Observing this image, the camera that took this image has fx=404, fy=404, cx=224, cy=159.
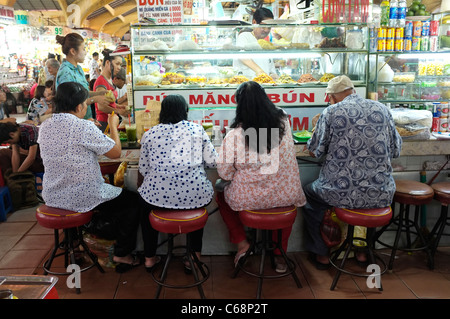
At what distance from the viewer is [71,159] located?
2908 mm

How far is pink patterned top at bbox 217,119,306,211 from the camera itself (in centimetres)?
286

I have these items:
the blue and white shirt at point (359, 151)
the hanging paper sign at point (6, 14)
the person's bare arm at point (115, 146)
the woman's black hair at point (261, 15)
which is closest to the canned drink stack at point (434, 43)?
the blue and white shirt at point (359, 151)

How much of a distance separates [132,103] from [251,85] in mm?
1580

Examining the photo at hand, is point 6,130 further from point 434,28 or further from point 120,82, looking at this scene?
point 434,28

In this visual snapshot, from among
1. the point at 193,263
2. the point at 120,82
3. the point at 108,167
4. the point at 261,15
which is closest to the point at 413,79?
the point at 261,15

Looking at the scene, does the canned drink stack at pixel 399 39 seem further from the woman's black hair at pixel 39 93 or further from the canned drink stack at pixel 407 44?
the woman's black hair at pixel 39 93

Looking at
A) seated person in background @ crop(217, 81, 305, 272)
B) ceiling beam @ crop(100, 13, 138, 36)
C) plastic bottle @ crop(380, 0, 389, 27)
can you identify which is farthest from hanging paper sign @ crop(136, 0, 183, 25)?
ceiling beam @ crop(100, 13, 138, 36)

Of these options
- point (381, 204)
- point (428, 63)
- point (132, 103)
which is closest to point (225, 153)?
point (381, 204)

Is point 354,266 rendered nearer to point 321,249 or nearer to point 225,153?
point 321,249

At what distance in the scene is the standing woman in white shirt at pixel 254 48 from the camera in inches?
152

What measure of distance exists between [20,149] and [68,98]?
7.83 ft

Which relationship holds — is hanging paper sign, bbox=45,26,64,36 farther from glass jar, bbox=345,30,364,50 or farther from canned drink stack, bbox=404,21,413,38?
canned drink stack, bbox=404,21,413,38

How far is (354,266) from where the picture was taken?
137 inches
